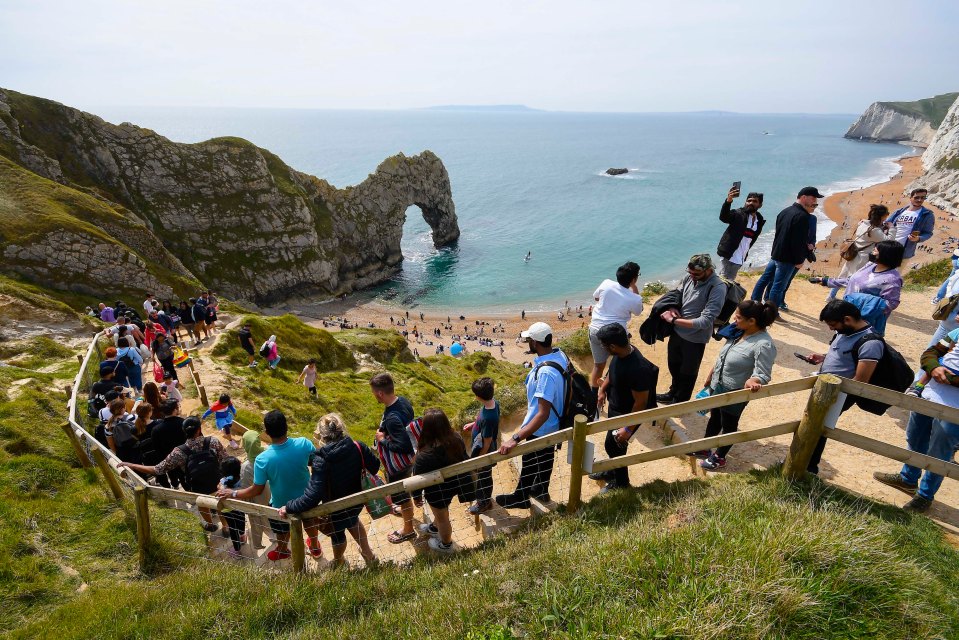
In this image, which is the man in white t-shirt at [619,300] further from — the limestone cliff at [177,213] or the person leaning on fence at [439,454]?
the limestone cliff at [177,213]

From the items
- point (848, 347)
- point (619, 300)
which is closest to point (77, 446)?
point (619, 300)

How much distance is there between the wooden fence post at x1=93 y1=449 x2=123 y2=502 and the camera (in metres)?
6.24

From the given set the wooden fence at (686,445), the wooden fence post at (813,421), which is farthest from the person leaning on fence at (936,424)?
the wooden fence post at (813,421)

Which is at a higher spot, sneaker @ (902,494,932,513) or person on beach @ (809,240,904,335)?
person on beach @ (809,240,904,335)

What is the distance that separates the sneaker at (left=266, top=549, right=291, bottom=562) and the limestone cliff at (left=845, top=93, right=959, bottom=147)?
739 ft

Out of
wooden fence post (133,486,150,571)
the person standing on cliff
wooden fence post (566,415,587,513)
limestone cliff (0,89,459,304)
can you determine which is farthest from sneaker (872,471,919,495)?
limestone cliff (0,89,459,304)

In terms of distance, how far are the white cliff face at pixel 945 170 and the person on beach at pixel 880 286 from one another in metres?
83.3

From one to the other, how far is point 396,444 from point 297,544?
57.7 inches

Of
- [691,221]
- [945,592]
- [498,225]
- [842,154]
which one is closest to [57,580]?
[945,592]

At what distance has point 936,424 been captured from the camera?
4.72 meters

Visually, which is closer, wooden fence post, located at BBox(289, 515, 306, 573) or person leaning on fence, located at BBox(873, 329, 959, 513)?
person leaning on fence, located at BBox(873, 329, 959, 513)

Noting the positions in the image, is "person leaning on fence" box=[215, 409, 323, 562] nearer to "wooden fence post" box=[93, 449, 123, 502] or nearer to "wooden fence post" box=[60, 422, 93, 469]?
"wooden fence post" box=[93, 449, 123, 502]

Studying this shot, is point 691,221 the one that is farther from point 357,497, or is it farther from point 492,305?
point 357,497

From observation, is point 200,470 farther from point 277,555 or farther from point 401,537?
point 401,537
